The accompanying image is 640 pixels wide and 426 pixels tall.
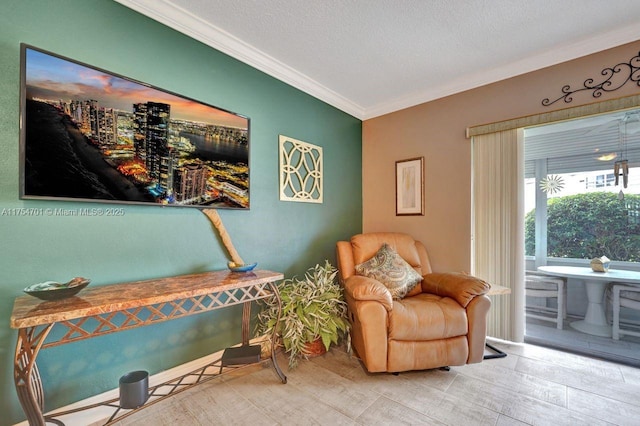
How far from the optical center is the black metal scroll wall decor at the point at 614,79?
1994 millimetres

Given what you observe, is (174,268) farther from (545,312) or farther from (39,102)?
(545,312)

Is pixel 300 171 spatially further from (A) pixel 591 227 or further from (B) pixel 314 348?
(A) pixel 591 227

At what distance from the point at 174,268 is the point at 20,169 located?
93cm

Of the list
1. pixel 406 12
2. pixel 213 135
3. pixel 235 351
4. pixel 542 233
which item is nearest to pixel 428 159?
pixel 542 233

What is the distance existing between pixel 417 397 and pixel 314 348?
86 centimetres

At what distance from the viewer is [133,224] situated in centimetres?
167

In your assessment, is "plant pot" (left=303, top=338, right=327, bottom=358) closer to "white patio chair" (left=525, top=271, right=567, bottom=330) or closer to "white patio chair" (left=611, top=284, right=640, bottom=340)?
"white patio chair" (left=525, top=271, right=567, bottom=330)

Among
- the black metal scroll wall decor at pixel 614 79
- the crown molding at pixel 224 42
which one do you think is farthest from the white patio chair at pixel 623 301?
the crown molding at pixel 224 42

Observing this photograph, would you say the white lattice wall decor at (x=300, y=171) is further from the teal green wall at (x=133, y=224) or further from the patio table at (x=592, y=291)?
the patio table at (x=592, y=291)

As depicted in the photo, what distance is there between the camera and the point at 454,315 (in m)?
1.93

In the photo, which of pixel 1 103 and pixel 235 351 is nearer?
pixel 1 103

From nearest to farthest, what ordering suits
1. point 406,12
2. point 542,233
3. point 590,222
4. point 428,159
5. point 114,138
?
point 114,138 < point 406,12 < point 590,222 < point 542,233 < point 428,159

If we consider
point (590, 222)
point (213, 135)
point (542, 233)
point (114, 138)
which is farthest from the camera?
point (542, 233)

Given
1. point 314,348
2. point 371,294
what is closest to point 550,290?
point 371,294
